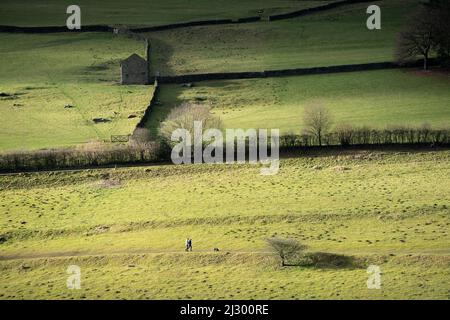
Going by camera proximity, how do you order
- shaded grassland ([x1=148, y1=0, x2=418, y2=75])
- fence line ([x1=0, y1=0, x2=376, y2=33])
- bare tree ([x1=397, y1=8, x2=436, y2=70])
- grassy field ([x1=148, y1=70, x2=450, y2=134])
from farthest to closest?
fence line ([x1=0, y1=0, x2=376, y2=33])
shaded grassland ([x1=148, y1=0, x2=418, y2=75])
bare tree ([x1=397, y1=8, x2=436, y2=70])
grassy field ([x1=148, y1=70, x2=450, y2=134])

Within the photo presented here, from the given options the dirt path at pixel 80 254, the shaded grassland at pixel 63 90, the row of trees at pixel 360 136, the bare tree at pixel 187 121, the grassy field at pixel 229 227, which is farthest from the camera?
the shaded grassland at pixel 63 90

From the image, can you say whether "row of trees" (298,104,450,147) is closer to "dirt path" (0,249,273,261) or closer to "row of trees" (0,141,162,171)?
"row of trees" (0,141,162,171)

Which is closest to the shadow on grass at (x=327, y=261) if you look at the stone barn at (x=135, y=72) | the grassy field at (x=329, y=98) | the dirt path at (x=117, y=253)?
the dirt path at (x=117, y=253)

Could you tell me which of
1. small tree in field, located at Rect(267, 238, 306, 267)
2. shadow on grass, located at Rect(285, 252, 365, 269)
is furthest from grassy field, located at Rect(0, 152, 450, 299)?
small tree in field, located at Rect(267, 238, 306, 267)

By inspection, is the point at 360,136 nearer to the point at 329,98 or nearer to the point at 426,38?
the point at 329,98

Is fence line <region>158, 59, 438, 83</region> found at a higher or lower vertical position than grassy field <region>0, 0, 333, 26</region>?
lower

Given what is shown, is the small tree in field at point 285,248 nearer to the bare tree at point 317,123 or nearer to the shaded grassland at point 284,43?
the bare tree at point 317,123

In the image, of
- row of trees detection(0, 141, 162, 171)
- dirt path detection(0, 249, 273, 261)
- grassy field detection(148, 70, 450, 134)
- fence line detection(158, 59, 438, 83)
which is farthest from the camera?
fence line detection(158, 59, 438, 83)

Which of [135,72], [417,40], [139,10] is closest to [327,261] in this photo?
[135,72]

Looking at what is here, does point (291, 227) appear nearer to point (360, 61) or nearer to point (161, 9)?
point (360, 61)
